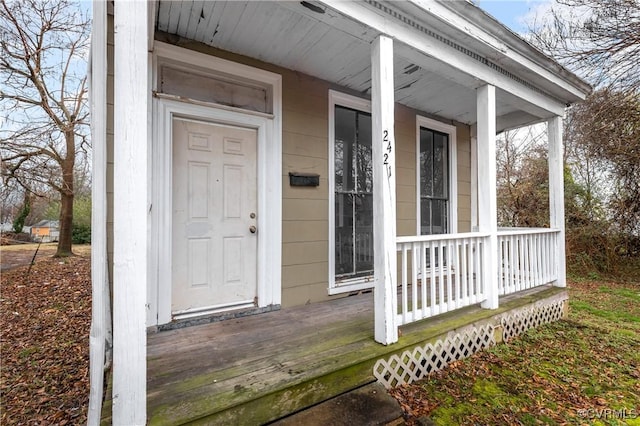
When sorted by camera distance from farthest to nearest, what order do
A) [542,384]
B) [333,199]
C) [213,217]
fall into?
[333,199]
[213,217]
[542,384]

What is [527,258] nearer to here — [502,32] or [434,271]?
[434,271]

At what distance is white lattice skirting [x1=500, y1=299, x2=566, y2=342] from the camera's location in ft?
10.2

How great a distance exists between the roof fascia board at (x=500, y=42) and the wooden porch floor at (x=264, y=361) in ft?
8.22

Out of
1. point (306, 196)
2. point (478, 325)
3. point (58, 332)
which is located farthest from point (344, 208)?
point (58, 332)

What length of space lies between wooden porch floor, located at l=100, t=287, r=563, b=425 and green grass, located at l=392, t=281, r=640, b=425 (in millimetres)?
344

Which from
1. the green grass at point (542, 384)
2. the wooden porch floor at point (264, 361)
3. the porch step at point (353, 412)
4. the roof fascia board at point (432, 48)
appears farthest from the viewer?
the roof fascia board at point (432, 48)

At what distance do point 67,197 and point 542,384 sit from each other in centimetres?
894

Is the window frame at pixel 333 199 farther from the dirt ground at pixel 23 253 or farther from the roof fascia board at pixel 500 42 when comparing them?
the dirt ground at pixel 23 253

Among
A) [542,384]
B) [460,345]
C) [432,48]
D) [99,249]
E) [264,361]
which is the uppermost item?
[432,48]

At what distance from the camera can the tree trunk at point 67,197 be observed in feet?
21.2

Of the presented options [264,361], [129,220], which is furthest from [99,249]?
[264,361]

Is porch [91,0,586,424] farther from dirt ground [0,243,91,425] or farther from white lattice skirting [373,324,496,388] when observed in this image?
dirt ground [0,243,91,425]

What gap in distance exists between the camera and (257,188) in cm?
303

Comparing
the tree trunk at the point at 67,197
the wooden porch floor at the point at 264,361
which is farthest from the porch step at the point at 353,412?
the tree trunk at the point at 67,197
